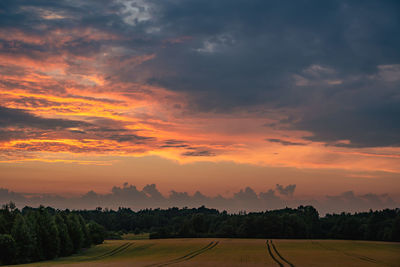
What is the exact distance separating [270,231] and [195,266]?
383 ft

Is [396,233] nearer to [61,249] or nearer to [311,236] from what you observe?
[311,236]

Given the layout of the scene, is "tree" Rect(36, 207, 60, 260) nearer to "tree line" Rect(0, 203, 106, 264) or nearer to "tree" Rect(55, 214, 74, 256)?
"tree line" Rect(0, 203, 106, 264)

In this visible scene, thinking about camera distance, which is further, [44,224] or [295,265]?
[44,224]

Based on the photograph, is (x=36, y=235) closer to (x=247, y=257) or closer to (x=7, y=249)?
(x=7, y=249)

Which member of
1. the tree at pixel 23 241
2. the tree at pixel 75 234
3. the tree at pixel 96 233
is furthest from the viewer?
the tree at pixel 96 233

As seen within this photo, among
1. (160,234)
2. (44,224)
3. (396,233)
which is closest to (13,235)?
(44,224)

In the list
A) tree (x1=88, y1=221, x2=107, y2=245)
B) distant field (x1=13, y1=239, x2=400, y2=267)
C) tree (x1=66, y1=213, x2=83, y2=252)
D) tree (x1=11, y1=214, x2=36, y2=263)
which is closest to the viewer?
distant field (x1=13, y1=239, x2=400, y2=267)

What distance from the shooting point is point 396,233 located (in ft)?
505

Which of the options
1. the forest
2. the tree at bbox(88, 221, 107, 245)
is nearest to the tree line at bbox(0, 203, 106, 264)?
the forest

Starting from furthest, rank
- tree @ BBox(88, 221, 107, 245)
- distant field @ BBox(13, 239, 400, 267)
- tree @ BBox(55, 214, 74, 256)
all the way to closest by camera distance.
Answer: tree @ BBox(88, 221, 107, 245)
tree @ BBox(55, 214, 74, 256)
distant field @ BBox(13, 239, 400, 267)

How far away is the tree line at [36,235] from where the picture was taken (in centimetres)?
9188

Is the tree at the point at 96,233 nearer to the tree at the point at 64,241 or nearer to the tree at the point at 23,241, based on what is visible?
the tree at the point at 64,241

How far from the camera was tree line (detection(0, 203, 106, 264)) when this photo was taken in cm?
9188

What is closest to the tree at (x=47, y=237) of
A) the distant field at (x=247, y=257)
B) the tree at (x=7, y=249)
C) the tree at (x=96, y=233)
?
the distant field at (x=247, y=257)
